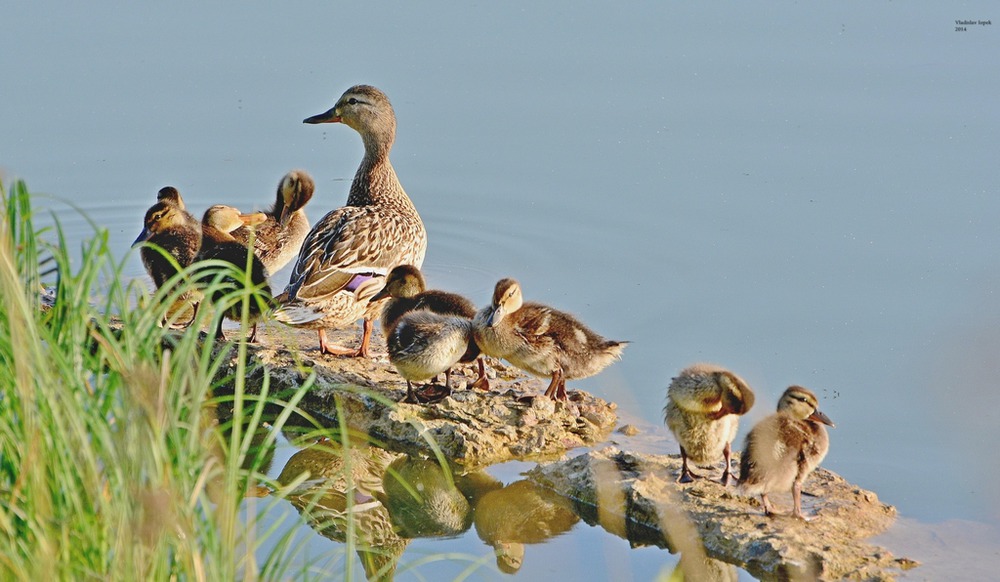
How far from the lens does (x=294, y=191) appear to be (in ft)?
26.7

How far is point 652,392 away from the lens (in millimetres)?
6312

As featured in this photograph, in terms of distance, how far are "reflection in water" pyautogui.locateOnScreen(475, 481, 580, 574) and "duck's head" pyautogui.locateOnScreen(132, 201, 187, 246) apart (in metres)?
2.89

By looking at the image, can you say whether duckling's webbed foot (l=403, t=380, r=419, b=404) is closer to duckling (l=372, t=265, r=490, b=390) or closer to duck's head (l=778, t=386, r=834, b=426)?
duckling (l=372, t=265, r=490, b=390)

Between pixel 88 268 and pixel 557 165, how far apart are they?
572 cm

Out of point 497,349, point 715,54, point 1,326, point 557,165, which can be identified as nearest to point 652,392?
point 497,349

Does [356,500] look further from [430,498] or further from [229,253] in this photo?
[229,253]

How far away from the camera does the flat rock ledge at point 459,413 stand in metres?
5.67

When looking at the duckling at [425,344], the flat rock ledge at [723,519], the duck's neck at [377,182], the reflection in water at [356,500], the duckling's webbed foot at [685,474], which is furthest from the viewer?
the duck's neck at [377,182]

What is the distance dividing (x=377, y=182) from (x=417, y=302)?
1765 mm

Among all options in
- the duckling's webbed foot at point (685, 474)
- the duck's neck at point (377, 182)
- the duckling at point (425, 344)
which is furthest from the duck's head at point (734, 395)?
the duck's neck at point (377, 182)

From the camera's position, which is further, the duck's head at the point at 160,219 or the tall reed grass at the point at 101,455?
the duck's head at the point at 160,219

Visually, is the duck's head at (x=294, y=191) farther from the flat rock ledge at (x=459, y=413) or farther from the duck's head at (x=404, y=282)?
the flat rock ledge at (x=459, y=413)

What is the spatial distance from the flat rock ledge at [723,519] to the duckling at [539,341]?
65 centimetres

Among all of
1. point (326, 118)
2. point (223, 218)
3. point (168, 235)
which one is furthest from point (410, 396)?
point (326, 118)
